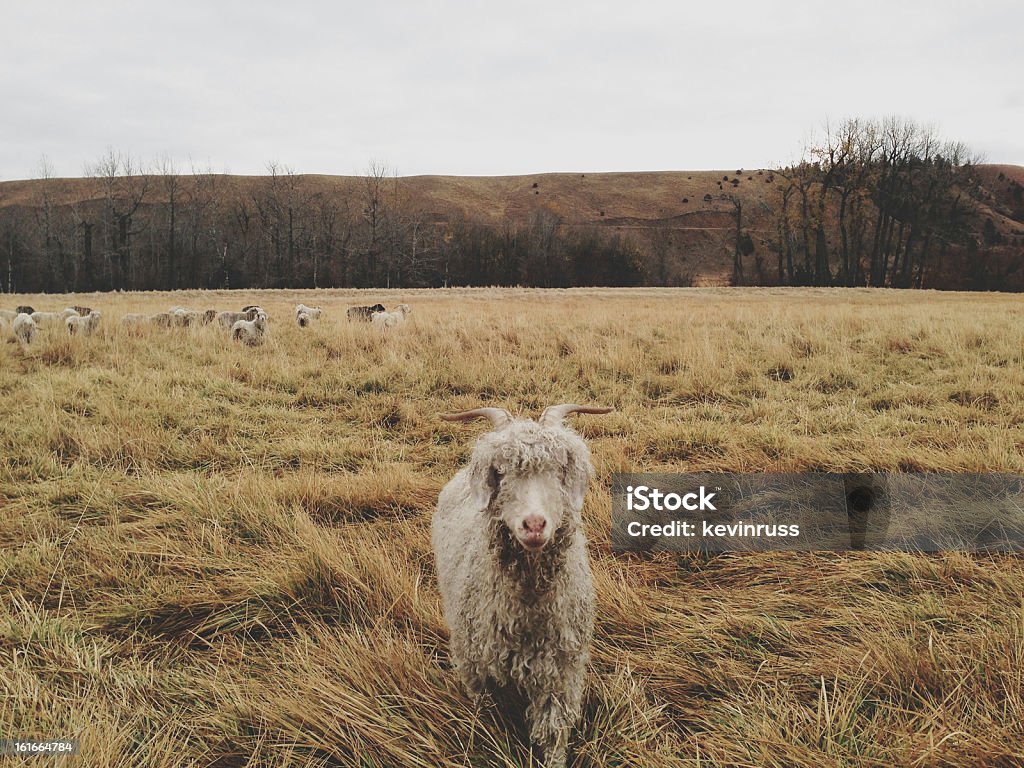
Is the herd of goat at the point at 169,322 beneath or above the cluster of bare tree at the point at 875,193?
beneath

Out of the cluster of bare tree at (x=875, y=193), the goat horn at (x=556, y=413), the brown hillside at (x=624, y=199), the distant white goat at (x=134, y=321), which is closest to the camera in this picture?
the goat horn at (x=556, y=413)

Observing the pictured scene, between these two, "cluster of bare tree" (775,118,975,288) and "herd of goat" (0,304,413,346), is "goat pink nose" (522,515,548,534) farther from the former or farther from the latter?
"cluster of bare tree" (775,118,975,288)

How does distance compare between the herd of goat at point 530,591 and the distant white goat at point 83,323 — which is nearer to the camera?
the herd of goat at point 530,591

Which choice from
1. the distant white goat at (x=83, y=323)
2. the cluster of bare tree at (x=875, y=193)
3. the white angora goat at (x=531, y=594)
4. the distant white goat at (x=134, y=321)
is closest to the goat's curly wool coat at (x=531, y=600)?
the white angora goat at (x=531, y=594)

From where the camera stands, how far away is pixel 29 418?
232 inches

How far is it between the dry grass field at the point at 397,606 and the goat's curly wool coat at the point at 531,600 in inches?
6.1

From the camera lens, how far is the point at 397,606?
9.38ft

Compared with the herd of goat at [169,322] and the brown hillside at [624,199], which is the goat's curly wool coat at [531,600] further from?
the brown hillside at [624,199]

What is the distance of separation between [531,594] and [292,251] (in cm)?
5847

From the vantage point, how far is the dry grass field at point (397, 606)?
80.5 inches

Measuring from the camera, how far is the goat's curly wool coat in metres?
2.16

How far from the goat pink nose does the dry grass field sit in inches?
32.9

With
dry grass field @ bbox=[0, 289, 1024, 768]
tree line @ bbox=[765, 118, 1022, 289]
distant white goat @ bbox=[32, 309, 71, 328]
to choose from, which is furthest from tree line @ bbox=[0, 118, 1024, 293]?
dry grass field @ bbox=[0, 289, 1024, 768]

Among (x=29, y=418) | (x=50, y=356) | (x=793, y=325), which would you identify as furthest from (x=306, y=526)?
(x=793, y=325)
